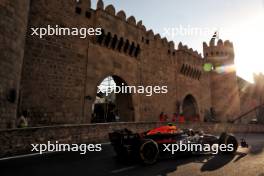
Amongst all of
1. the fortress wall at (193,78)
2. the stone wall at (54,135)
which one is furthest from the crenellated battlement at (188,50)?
the stone wall at (54,135)

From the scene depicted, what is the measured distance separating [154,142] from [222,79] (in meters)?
27.3

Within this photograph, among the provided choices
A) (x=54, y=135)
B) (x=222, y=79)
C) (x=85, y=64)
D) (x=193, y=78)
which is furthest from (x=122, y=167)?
(x=222, y=79)

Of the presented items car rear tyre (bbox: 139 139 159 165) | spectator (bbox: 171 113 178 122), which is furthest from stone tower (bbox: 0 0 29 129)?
spectator (bbox: 171 113 178 122)

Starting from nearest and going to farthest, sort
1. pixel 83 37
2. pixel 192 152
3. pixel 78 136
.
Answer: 1. pixel 192 152
2. pixel 78 136
3. pixel 83 37

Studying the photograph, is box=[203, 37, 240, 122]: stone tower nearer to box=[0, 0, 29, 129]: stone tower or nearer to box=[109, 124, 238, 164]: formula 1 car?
box=[109, 124, 238, 164]: formula 1 car

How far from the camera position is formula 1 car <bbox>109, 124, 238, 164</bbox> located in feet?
18.1

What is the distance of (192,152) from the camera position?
664cm

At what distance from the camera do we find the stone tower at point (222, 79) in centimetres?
2952

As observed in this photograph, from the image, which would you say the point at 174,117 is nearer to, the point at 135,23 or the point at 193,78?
the point at 193,78

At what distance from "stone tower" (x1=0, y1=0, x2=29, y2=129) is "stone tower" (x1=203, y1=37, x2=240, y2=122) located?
25425 mm

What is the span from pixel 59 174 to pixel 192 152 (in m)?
3.94

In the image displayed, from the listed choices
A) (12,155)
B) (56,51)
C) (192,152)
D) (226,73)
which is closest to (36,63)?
(56,51)

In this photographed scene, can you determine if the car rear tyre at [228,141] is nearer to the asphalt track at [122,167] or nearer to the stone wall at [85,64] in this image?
the asphalt track at [122,167]

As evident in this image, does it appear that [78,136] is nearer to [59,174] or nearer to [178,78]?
[59,174]
